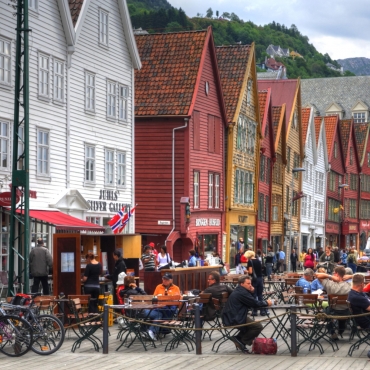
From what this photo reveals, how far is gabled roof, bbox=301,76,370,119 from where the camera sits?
109 m

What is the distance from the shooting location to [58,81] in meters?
32.7

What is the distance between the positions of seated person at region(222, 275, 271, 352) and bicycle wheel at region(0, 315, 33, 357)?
11.6ft

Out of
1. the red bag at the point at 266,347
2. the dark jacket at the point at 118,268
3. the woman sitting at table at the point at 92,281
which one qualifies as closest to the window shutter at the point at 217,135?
the dark jacket at the point at 118,268

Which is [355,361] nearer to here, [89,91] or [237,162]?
[89,91]

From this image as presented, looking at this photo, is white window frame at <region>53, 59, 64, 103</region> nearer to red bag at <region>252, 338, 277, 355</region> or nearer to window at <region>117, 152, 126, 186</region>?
window at <region>117, 152, 126, 186</region>

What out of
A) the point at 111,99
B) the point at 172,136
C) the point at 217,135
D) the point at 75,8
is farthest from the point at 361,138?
the point at 75,8

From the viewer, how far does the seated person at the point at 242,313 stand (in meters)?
17.6

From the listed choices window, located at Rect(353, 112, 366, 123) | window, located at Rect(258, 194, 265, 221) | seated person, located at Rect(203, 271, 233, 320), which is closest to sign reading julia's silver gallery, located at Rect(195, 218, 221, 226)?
window, located at Rect(258, 194, 265, 221)

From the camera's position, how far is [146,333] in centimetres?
1880

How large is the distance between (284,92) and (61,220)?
128 ft

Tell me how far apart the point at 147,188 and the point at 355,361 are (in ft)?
92.8

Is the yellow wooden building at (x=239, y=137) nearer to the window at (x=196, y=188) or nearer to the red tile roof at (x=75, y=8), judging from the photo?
the window at (x=196, y=188)

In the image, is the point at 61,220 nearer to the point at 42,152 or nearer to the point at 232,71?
the point at 42,152

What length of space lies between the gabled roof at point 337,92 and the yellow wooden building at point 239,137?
179 feet
